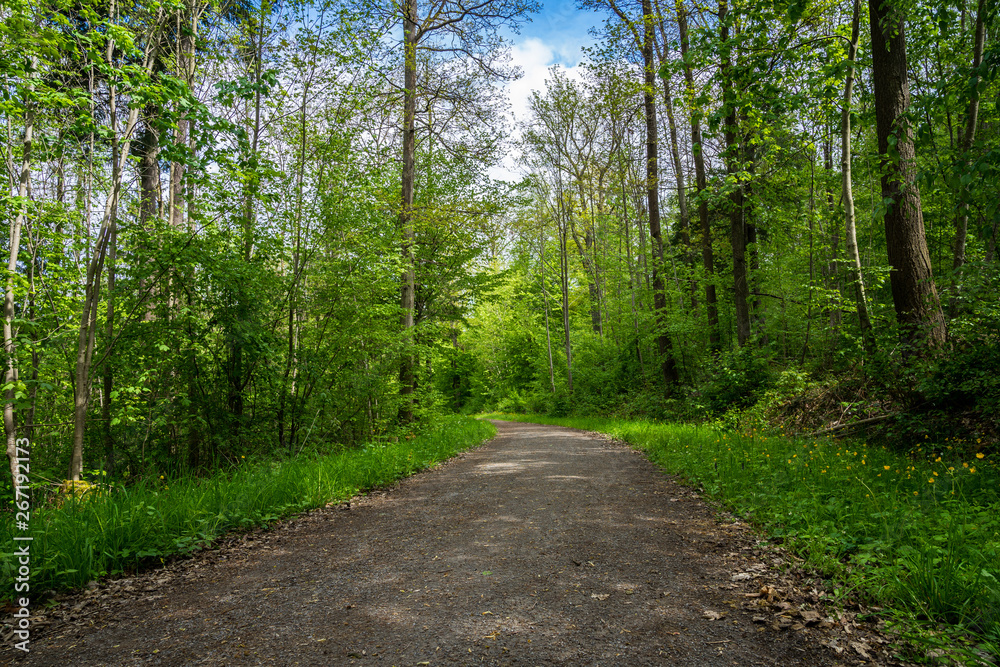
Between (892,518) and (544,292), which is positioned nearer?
(892,518)

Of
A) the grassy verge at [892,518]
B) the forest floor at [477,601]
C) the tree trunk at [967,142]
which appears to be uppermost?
the tree trunk at [967,142]

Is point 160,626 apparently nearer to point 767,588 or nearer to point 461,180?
point 767,588

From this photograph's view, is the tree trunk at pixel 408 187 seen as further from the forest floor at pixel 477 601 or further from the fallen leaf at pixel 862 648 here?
the fallen leaf at pixel 862 648

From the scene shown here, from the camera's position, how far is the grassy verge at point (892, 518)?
7.84 feet

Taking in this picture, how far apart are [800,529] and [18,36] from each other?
8.42 metres

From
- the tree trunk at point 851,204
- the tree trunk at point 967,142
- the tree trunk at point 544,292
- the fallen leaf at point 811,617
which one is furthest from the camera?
the tree trunk at point 544,292

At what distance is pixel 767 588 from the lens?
292 cm

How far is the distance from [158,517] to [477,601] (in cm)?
293

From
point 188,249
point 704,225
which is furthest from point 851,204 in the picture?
point 188,249

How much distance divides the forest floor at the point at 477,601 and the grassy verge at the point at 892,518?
268 mm

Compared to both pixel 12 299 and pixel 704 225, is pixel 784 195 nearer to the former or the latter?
pixel 704 225

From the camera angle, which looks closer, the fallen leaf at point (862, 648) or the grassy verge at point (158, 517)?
the fallen leaf at point (862, 648)

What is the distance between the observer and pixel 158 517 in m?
3.94

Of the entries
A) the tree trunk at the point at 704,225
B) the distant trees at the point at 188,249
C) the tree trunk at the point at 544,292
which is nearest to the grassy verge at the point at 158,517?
the distant trees at the point at 188,249
